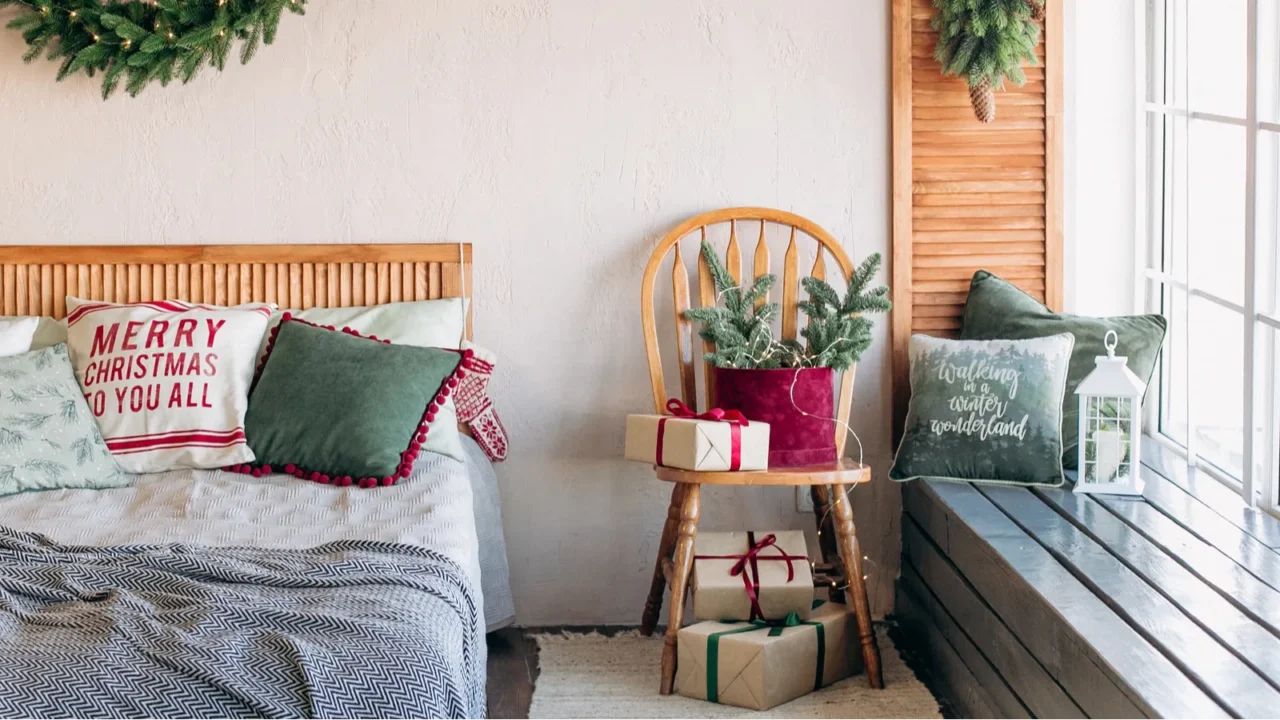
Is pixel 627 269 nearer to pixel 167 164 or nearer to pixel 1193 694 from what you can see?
pixel 167 164

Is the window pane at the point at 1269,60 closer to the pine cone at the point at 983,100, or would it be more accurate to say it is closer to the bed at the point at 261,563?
the pine cone at the point at 983,100

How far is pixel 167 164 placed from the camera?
305 centimetres

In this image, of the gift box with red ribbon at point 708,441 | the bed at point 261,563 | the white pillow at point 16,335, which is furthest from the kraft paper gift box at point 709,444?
the white pillow at point 16,335

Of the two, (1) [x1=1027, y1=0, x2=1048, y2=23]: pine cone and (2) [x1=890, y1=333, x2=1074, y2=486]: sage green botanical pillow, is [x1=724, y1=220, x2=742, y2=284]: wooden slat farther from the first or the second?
(1) [x1=1027, y1=0, x2=1048, y2=23]: pine cone

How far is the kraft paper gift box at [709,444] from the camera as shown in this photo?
266cm

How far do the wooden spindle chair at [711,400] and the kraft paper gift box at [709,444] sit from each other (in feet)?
0.24

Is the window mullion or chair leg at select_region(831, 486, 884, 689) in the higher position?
the window mullion

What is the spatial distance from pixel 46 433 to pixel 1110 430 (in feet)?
7.28

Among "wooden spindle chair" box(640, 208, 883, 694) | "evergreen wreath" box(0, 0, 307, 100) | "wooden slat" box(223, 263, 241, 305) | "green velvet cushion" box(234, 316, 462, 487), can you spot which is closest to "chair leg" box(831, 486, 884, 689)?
"wooden spindle chair" box(640, 208, 883, 694)

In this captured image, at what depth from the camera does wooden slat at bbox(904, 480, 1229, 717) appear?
1735 millimetres

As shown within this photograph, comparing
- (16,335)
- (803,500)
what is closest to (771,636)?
(803,500)

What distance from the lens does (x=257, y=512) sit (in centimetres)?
242

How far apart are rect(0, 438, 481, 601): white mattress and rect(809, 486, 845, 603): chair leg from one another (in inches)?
34.0

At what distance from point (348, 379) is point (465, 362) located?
0.84ft
